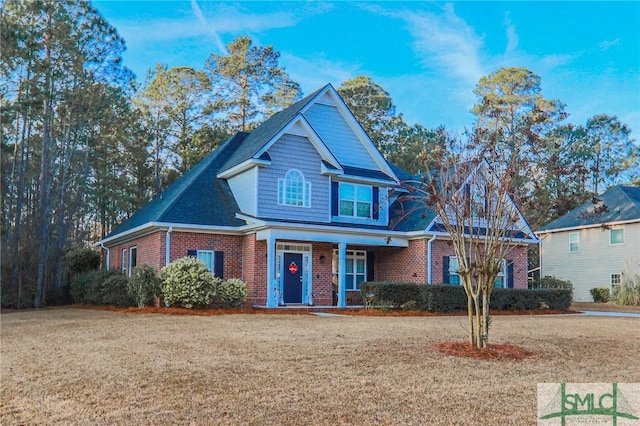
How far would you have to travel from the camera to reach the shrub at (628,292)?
25.8 m

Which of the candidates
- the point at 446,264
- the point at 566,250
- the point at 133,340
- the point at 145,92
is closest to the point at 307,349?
the point at 133,340

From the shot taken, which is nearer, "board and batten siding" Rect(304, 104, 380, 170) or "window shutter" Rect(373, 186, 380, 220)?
"board and batten siding" Rect(304, 104, 380, 170)

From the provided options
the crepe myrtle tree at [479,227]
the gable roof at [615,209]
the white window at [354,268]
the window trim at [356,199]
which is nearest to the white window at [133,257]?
the white window at [354,268]

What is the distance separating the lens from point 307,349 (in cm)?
898

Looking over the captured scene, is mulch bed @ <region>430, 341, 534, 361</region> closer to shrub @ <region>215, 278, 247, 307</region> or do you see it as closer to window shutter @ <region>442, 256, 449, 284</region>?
shrub @ <region>215, 278, 247, 307</region>

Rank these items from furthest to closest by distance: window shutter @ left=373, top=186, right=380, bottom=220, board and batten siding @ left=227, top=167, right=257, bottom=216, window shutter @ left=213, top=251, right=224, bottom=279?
window shutter @ left=373, top=186, right=380, bottom=220, board and batten siding @ left=227, top=167, right=257, bottom=216, window shutter @ left=213, top=251, right=224, bottom=279

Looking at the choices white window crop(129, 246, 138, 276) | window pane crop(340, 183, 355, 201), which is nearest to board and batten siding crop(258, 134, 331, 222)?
window pane crop(340, 183, 355, 201)

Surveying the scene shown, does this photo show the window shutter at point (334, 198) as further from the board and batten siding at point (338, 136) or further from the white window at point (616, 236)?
the white window at point (616, 236)

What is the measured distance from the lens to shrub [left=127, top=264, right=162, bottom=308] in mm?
17578

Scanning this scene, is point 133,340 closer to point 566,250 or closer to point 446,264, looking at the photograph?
point 446,264

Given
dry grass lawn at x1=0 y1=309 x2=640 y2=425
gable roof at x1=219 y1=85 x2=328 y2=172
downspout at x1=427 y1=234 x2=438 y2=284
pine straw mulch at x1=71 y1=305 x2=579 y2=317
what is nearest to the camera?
dry grass lawn at x1=0 y1=309 x2=640 y2=425

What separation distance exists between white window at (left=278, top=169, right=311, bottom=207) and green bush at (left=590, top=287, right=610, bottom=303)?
674 inches

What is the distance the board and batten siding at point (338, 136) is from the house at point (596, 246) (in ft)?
35.8

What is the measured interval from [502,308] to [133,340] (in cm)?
1258
